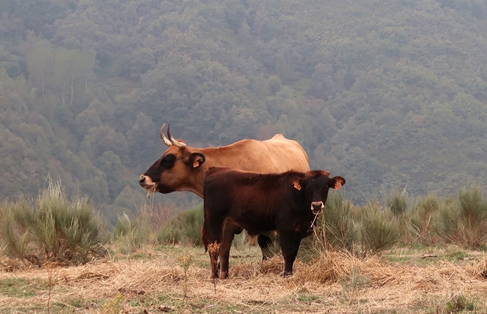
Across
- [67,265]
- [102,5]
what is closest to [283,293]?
[67,265]

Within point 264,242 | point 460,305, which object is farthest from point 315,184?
point 460,305

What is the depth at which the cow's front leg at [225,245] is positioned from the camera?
9.98 meters

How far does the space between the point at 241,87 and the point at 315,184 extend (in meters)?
72.6

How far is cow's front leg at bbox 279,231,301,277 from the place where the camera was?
31.0 feet

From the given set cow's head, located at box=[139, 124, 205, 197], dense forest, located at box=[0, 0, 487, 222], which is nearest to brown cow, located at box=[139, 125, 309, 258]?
cow's head, located at box=[139, 124, 205, 197]

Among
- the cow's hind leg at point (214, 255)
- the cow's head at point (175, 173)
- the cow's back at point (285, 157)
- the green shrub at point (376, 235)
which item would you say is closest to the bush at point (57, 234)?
the cow's head at point (175, 173)

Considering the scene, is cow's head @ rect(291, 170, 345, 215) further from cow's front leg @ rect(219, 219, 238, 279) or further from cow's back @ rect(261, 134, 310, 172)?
cow's back @ rect(261, 134, 310, 172)

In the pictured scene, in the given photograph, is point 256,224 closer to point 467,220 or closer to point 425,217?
point 467,220

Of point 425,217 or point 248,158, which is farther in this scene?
→ point 425,217

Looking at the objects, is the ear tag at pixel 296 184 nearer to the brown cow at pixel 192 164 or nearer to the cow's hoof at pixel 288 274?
the cow's hoof at pixel 288 274

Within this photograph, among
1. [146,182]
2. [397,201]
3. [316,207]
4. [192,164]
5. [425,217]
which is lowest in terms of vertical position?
[425,217]

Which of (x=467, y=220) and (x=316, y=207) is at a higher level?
(x=316, y=207)

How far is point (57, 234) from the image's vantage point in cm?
1164

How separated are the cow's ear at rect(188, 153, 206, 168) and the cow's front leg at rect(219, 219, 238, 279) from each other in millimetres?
1910
